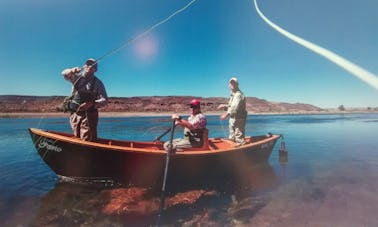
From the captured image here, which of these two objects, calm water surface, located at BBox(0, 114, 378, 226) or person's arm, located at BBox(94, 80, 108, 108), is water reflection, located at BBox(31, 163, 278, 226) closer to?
calm water surface, located at BBox(0, 114, 378, 226)

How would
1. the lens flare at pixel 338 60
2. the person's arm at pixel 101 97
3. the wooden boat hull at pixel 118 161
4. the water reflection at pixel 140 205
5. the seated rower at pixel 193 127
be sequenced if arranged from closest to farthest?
A: 1. the lens flare at pixel 338 60
2. the water reflection at pixel 140 205
3. the wooden boat hull at pixel 118 161
4. the person's arm at pixel 101 97
5. the seated rower at pixel 193 127

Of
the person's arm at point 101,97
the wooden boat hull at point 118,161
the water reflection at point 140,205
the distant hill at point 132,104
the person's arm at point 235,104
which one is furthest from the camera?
the distant hill at point 132,104

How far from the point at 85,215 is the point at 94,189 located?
150 centimetres

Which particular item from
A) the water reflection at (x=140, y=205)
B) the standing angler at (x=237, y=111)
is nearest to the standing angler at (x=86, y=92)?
the water reflection at (x=140, y=205)

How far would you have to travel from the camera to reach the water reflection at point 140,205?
19.3ft

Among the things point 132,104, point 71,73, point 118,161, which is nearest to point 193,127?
point 118,161

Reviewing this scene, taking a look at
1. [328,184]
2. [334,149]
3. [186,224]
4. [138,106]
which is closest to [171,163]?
[186,224]

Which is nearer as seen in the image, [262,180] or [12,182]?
[12,182]

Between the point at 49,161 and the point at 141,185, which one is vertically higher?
the point at 49,161

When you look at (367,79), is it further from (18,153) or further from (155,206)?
(18,153)

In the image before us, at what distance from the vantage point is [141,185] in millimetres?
7727

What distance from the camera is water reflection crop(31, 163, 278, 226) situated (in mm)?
5891

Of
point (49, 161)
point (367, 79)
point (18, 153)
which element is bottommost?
point (18, 153)

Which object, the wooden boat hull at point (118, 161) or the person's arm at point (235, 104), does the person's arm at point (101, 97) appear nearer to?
the wooden boat hull at point (118, 161)
